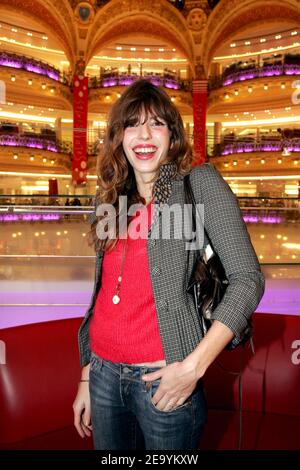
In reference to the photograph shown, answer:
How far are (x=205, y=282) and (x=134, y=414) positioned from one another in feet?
1.39

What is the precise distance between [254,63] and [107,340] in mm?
25762

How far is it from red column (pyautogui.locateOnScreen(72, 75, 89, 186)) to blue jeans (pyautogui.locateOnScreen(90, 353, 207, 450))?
17989 mm

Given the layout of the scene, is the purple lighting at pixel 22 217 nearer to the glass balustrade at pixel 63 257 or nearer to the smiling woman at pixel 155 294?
the glass balustrade at pixel 63 257

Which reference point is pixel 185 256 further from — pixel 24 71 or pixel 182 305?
A: pixel 24 71

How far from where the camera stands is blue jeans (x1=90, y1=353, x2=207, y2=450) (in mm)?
1157

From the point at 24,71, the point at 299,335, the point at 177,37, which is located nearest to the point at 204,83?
the point at 177,37

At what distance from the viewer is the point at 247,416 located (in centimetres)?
226

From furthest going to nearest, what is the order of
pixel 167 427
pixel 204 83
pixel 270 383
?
pixel 204 83 < pixel 270 383 < pixel 167 427

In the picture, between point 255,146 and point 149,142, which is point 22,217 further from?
point 255,146

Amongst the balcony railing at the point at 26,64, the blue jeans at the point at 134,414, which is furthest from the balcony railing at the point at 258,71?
the blue jeans at the point at 134,414

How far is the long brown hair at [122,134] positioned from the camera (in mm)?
1298

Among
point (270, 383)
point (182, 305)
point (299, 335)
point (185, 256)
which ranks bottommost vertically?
point (270, 383)
